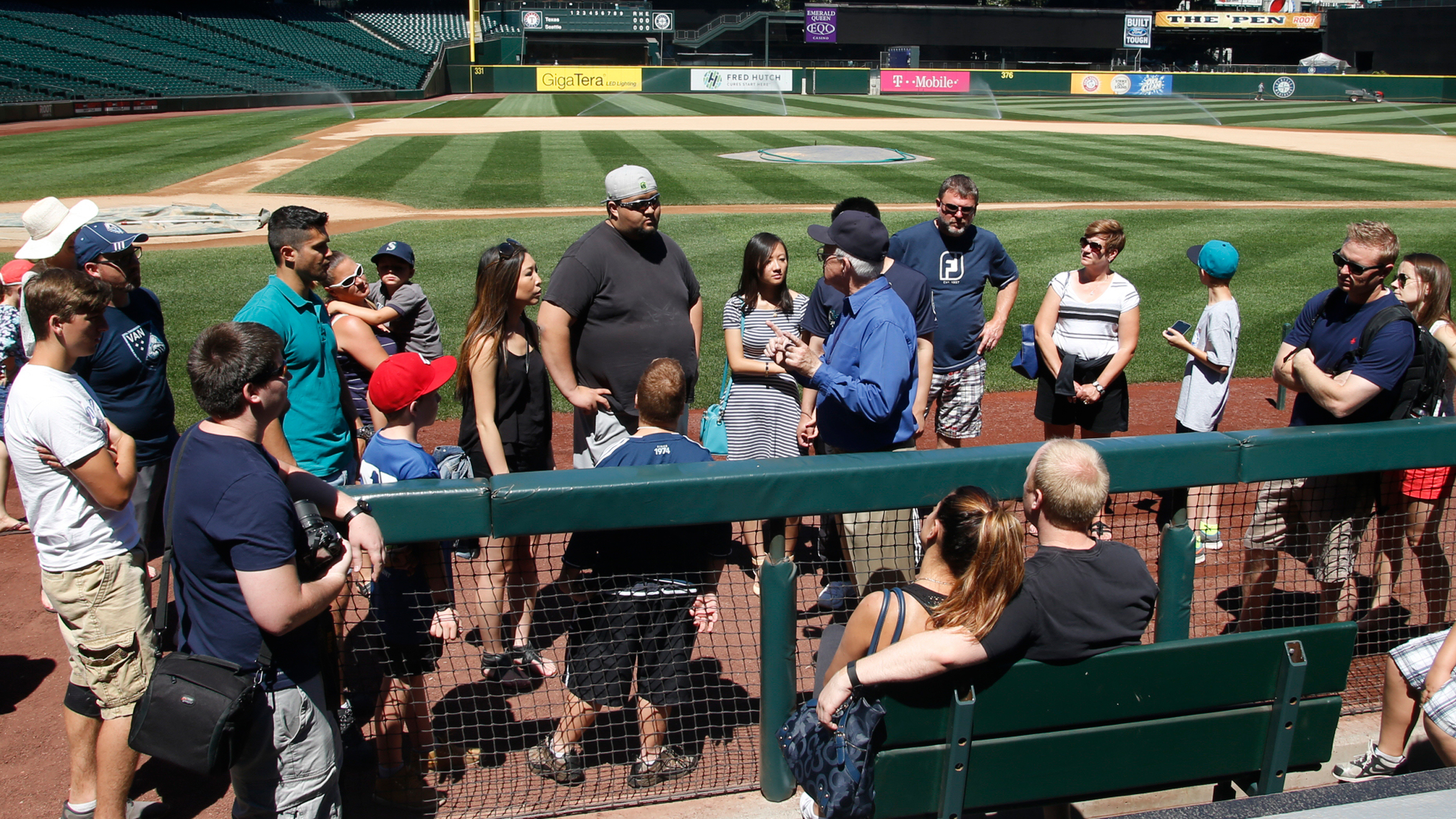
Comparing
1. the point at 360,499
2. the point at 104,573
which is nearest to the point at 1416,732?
the point at 360,499

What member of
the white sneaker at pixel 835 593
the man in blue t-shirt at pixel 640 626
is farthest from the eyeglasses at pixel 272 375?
the white sneaker at pixel 835 593

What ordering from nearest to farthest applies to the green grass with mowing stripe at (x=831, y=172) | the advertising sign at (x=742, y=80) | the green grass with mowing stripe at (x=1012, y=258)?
the green grass with mowing stripe at (x=1012, y=258) → the green grass with mowing stripe at (x=831, y=172) → the advertising sign at (x=742, y=80)

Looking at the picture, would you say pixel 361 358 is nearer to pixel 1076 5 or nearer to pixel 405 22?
pixel 405 22

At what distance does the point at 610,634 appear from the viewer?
335 centimetres

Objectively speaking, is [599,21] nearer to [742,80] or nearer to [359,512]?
[742,80]

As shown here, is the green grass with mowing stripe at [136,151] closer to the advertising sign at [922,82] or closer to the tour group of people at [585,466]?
the tour group of people at [585,466]

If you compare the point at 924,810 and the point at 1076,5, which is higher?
the point at 1076,5

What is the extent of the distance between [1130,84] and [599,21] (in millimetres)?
31591

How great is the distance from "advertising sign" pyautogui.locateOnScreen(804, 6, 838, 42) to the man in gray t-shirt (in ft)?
206

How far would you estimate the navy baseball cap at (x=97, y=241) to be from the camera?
414cm

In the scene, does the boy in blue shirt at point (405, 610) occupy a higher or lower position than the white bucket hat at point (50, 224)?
lower

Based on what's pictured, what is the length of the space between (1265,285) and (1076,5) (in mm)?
70052

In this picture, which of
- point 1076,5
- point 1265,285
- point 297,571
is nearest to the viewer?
point 297,571

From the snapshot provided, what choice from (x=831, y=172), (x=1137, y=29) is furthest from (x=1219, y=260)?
(x=1137, y=29)
